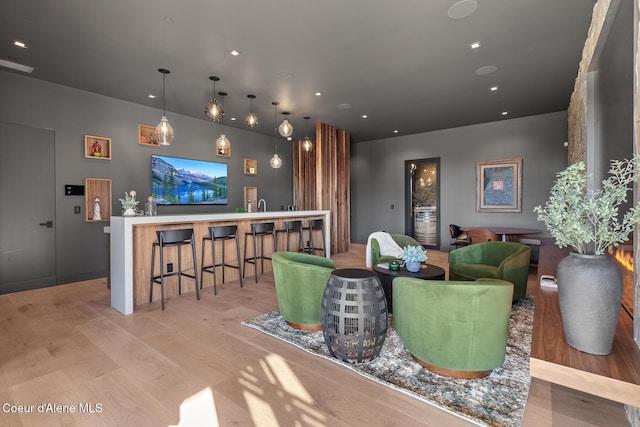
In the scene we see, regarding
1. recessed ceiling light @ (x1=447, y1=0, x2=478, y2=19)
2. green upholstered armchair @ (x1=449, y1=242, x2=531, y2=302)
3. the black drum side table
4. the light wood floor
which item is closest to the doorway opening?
green upholstered armchair @ (x1=449, y1=242, x2=531, y2=302)

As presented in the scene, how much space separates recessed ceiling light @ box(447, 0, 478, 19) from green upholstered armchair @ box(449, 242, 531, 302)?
2.69 meters

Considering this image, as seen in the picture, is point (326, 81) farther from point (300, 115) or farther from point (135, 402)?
point (135, 402)

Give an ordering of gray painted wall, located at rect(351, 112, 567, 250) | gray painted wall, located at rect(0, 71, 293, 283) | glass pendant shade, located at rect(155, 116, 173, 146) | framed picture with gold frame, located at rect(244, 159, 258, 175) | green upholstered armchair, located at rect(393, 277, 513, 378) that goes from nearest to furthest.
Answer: green upholstered armchair, located at rect(393, 277, 513, 378) → glass pendant shade, located at rect(155, 116, 173, 146) → gray painted wall, located at rect(0, 71, 293, 283) → gray painted wall, located at rect(351, 112, 567, 250) → framed picture with gold frame, located at rect(244, 159, 258, 175)

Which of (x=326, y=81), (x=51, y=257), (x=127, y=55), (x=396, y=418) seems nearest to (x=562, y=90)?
(x=326, y=81)

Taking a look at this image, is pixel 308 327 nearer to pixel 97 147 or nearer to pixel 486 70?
pixel 486 70

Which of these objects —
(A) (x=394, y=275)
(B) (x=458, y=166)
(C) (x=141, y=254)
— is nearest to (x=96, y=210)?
(C) (x=141, y=254)

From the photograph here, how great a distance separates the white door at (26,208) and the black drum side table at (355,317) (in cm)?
497

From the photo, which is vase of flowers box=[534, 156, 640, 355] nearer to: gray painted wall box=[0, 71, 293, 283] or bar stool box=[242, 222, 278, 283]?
bar stool box=[242, 222, 278, 283]

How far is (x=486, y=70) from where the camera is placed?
4508 mm

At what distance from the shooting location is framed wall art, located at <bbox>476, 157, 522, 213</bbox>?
705cm

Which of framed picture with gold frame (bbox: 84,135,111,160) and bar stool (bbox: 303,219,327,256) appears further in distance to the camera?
bar stool (bbox: 303,219,327,256)

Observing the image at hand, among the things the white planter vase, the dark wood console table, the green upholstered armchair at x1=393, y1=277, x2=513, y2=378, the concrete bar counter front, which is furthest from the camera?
the concrete bar counter front

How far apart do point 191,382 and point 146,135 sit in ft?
17.7

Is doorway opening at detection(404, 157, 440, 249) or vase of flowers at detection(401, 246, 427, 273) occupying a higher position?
doorway opening at detection(404, 157, 440, 249)
